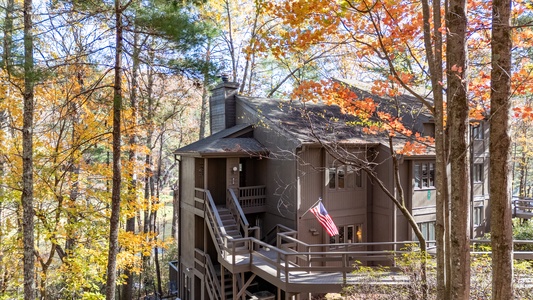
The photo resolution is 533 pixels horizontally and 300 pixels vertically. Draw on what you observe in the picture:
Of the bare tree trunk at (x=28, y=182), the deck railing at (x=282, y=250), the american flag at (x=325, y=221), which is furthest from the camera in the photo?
the american flag at (x=325, y=221)

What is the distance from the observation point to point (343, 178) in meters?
13.3

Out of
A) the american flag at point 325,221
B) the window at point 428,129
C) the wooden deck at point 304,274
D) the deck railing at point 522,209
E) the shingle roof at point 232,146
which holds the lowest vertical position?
the wooden deck at point 304,274

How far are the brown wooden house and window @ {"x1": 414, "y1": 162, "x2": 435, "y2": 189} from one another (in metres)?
0.04

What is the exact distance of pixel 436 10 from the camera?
20.4ft

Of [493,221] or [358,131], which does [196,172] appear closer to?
[358,131]

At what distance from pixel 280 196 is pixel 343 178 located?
2.73 meters

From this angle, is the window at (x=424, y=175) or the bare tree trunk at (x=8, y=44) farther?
the window at (x=424, y=175)

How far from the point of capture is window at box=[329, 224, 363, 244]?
13177 mm

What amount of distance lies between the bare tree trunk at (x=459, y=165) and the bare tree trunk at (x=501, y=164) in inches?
21.6

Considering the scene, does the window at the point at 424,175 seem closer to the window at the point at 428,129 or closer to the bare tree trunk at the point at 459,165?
the window at the point at 428,129

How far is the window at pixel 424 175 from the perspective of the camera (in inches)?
542

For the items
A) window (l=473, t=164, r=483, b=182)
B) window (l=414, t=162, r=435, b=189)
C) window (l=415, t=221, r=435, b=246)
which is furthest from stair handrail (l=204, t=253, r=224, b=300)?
window (l=473, t=164, r=483, b=182)

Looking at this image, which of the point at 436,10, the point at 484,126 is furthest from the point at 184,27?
the point at 484,126

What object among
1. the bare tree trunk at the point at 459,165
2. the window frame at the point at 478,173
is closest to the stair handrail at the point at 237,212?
the bare tree trunk at the point at 459,165
